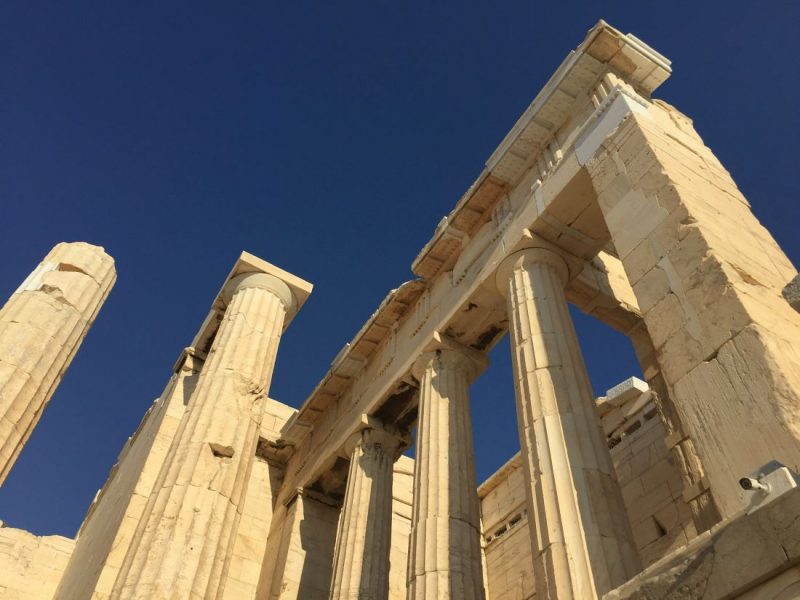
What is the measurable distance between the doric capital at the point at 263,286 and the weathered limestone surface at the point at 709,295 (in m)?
9.26

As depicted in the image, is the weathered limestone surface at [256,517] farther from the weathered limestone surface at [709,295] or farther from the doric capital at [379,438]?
the weathered limestone surface at [709,295]

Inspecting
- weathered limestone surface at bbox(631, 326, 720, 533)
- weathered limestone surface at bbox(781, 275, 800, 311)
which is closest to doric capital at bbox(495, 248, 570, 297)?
weathered limestone surface at bbox(631, 326, 720, 533)

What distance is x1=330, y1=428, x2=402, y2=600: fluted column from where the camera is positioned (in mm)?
13438

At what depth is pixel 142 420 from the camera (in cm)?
2186

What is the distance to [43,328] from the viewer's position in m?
14.5

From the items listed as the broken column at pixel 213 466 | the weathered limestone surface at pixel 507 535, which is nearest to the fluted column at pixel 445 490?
the broken column at pixel 213 466

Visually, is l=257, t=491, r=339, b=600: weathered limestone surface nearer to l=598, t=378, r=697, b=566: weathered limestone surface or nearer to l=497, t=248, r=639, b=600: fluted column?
l=598, t=378, r=697, b=566: weathered limestone surface

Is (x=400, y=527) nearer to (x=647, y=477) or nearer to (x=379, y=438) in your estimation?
(x=379, y=438)

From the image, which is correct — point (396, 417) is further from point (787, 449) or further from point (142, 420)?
point (787, 449)

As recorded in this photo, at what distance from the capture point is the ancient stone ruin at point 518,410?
6.57 metres

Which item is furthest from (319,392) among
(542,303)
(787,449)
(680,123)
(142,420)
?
(787,449)

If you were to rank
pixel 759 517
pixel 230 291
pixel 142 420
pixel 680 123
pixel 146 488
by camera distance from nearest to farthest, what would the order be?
pixel 759 517, pixel 680 123, pixel 146 488, pixel 230 291, pixel 142 420

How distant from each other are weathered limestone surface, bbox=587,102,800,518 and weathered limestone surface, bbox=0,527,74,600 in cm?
1696

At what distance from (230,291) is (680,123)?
1138cm
